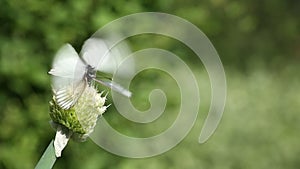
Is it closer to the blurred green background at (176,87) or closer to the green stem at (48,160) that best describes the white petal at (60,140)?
the green stem at (48,160)

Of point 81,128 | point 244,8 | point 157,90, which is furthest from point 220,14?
point 81,128

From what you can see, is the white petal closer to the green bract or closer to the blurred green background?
the green bract

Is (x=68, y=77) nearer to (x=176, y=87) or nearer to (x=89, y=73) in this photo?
(x=89, y=73)

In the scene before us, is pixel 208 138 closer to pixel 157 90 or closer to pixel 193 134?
pixel 193 134

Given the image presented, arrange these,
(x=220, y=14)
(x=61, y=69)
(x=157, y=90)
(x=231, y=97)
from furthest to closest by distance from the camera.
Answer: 1. (x=220, y=14)
2. (x=231, y=97)
3. (x=157, y=90)
4. (x=61, y=69)

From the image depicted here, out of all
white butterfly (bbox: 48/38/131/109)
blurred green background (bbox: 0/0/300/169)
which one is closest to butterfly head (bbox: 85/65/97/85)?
white butterfly (bbox: 48/38/131/109)
